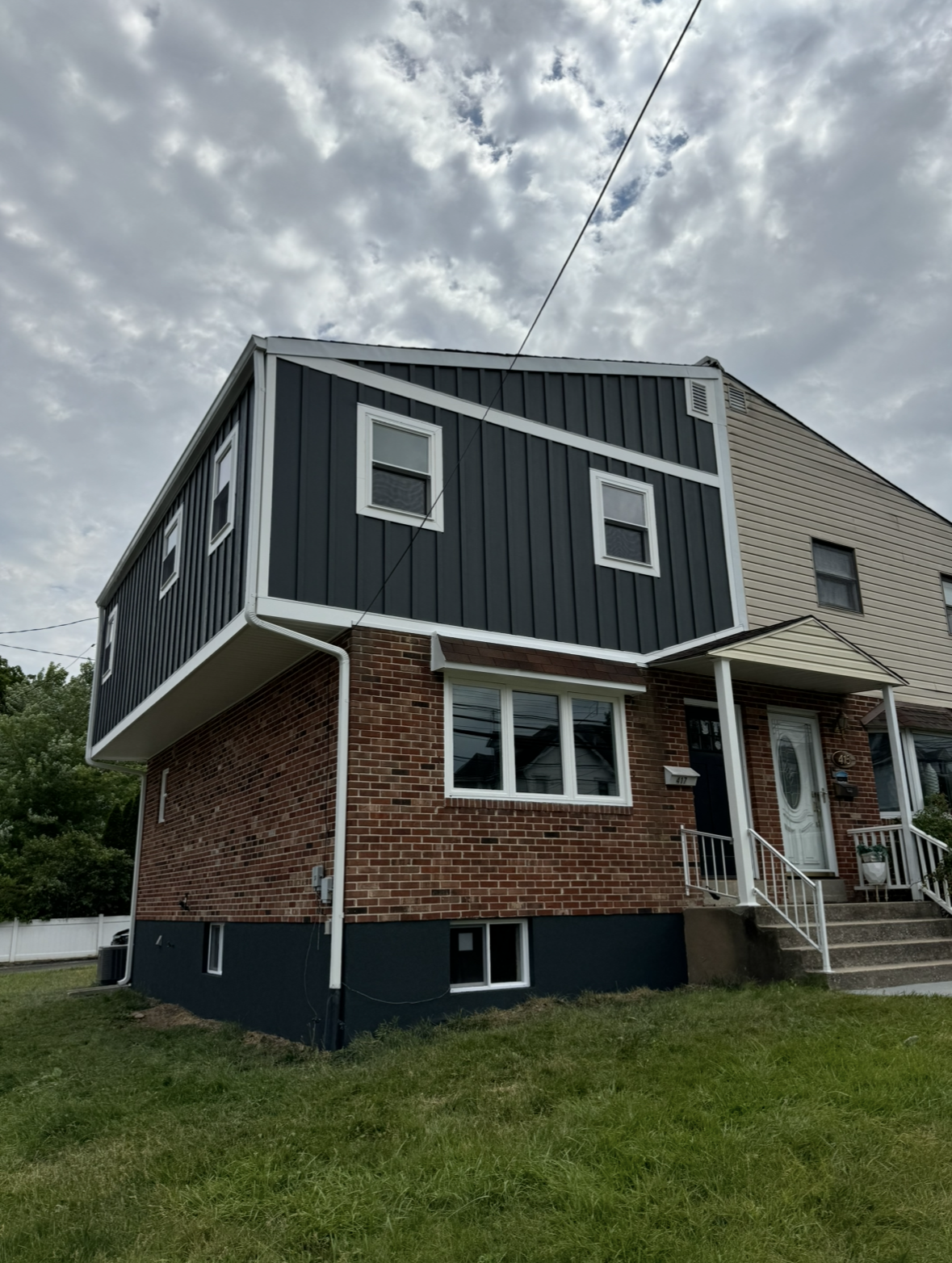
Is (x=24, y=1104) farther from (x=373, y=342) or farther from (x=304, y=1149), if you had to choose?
(x=373, y=342)

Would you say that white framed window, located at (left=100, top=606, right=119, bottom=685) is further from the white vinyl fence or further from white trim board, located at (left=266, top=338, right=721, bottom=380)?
the white vinyl fence

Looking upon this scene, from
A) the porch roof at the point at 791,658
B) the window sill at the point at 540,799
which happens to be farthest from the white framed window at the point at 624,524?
the window sill at the point at 540,799

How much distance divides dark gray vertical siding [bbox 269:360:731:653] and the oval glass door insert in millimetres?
1581

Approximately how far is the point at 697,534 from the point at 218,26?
7.10 m

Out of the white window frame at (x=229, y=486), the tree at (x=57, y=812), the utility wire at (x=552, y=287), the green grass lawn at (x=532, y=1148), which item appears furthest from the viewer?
the tree at (x=57, y=812)

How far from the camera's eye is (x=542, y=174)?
6664mm

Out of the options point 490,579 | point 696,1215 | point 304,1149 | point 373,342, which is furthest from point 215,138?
point 696,1215

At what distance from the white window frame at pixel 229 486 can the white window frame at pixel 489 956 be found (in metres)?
4.33

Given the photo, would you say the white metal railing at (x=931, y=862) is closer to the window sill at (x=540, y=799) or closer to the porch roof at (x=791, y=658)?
the porch roof at (x=791, y=658)

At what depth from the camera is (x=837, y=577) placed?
13.1m

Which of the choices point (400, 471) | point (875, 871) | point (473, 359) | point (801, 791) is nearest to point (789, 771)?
point (801, 791)

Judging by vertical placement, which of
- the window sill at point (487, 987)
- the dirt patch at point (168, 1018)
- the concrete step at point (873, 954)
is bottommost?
the dirt patch at point (168, 1018)

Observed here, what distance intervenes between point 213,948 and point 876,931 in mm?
7327

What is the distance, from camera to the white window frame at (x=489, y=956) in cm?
829
